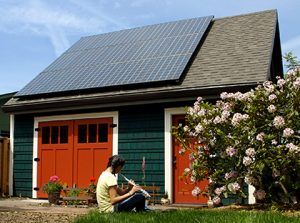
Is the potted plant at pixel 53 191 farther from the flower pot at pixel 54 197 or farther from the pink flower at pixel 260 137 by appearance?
the pink flower at pixel 260 137

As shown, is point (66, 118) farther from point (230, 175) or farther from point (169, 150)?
point (230, 175)

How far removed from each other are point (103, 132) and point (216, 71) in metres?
3.30

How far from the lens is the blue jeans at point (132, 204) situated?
24.1ft

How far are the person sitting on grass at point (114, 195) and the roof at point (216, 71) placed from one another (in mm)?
4282

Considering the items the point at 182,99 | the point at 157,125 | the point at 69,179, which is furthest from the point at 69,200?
the point at 182,99

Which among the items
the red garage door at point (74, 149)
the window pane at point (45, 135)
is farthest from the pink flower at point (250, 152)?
the window pane at point (45, 135)

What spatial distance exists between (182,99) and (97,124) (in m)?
2.65

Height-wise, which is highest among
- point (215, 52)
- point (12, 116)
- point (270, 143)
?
point (215, 52)

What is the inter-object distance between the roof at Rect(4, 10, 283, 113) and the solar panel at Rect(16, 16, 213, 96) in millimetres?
233

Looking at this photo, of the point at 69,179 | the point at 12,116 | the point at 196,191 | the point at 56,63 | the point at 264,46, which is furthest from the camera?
the point at 56,63

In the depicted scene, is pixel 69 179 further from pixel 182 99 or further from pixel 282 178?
pixel 282 178

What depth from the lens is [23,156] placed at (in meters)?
14.3

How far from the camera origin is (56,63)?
53.6 ft

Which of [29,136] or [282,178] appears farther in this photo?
[29,136]
